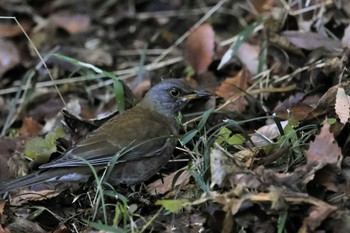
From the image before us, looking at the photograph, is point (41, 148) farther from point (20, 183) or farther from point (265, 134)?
point (265, 134)

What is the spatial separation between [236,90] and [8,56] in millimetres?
2553

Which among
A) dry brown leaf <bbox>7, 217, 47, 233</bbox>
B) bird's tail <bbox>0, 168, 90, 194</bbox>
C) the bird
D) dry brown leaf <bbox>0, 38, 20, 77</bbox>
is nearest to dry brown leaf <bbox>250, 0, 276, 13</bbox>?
the bird

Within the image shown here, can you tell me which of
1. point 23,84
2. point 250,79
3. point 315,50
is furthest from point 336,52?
point 23,84

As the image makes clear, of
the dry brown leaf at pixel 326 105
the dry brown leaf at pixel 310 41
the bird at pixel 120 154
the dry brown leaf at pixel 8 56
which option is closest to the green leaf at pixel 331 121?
the dry brown leaf at pixel 326 105

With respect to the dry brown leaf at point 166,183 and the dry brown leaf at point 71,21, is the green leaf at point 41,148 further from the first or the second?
the dry brown leaf at point 71,21

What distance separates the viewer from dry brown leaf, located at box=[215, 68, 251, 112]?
4.99m

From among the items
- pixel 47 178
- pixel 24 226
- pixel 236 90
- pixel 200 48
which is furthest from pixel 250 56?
pixel 24 226

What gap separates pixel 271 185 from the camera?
3258mm

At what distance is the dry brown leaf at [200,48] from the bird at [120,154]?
136 centimetres

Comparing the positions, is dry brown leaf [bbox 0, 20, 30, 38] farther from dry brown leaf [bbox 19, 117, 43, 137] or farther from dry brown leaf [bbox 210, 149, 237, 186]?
dry brown leaf [bbox 210, 149, 237, 186]

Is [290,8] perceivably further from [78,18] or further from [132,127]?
[78,18]

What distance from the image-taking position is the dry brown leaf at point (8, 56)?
6621 mm

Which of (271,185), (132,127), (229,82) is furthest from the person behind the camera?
(229,82)

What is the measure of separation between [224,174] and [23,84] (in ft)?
10.0
